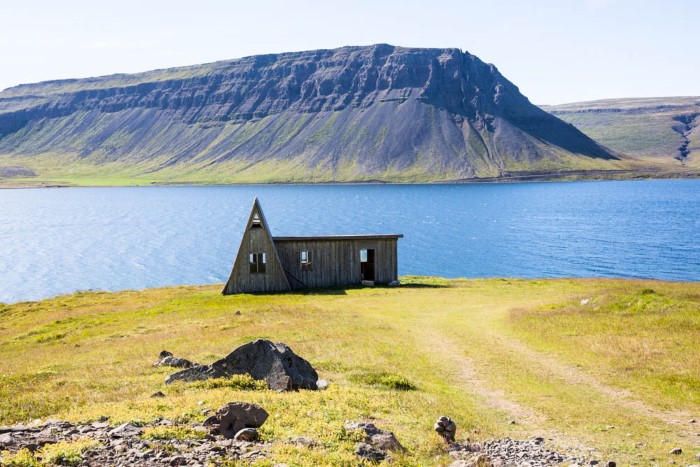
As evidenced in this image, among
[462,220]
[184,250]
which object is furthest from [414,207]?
[184,250]

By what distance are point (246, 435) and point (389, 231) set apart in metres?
119

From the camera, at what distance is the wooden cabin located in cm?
5303

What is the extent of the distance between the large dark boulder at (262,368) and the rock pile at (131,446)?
6.00 meters

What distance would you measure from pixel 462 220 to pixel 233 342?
132108 millimetres

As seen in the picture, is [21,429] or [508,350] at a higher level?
[21,429]

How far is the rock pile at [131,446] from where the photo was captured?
12125 mm

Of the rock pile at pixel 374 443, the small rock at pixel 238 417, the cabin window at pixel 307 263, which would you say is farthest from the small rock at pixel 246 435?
the cabin window at pixel 307 263

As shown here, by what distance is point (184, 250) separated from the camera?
113000 millimetres

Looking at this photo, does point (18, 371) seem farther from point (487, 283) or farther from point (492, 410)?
point (487, 283)

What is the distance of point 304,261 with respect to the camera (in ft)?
182

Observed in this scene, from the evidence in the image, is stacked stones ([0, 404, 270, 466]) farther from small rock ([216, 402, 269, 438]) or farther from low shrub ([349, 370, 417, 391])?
low shrub ([349, 370, 417, 391])

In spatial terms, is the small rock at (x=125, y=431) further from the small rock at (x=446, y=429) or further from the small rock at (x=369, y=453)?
the small rock at (x=446, y=429)

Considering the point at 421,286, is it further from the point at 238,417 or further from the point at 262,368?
the point at 238,417

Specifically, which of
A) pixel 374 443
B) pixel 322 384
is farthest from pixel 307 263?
pixel 374 443
